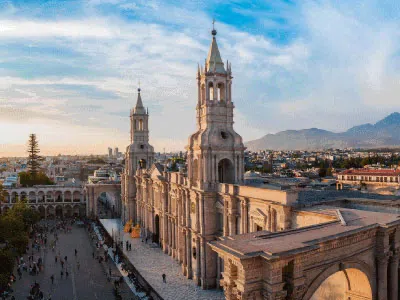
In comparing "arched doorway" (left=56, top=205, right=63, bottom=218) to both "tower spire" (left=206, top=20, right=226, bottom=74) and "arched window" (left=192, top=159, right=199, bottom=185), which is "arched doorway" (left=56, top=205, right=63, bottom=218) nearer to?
"arched window" (left=192, top=159, right=199, bottom=185)

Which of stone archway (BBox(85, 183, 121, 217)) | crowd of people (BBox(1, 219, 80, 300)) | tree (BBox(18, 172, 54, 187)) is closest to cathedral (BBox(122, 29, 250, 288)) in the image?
crowd of people (BBox(1, 219, 80, 300))

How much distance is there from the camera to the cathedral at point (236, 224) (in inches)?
394

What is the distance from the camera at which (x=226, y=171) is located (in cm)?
2633

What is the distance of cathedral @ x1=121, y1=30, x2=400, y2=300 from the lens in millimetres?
10000

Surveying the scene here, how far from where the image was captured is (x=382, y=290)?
1297 cm

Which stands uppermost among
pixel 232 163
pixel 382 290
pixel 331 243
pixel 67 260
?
pixel 232 163

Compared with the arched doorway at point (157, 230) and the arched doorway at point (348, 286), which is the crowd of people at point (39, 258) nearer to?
the arched doorway at point (157, 230)

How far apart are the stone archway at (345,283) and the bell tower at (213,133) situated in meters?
10.9

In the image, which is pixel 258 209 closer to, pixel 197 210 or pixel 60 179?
pixel 197 210

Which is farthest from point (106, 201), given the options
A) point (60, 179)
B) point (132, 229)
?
point (132, 229)

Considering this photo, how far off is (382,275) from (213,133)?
14.1 metres

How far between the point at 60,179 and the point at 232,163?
230ft

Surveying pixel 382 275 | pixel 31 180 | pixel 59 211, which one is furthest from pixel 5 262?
pixel 31 180

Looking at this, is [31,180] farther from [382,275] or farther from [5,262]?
[382,275]
